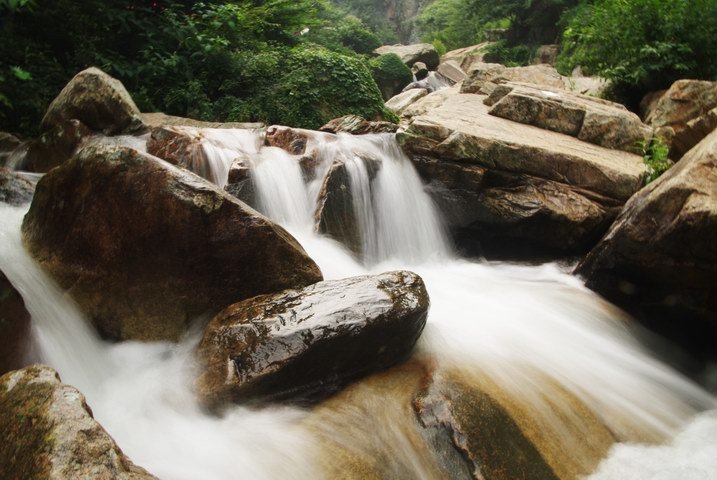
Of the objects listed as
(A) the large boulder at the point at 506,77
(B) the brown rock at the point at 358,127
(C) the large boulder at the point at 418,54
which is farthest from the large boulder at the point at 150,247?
(C) the large boulder at the point at 418,54

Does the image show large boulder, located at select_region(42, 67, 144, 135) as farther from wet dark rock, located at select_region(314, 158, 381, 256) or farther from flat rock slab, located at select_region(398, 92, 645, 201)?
flat rock slab, located at select_region(398, 92, 645, 201)

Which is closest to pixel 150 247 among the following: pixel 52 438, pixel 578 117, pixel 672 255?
pixel 52 438

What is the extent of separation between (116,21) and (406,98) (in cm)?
778

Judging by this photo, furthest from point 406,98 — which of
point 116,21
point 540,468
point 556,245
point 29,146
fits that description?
point 540,468

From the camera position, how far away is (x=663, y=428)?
3168 millimetres

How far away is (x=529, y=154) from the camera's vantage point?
18.2ft

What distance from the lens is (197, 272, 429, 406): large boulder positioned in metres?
2.83

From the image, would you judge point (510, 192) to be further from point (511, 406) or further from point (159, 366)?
point (159, 366)

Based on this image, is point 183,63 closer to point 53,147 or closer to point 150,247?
point 53,147

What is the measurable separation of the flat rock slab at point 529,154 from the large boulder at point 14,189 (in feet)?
13.9

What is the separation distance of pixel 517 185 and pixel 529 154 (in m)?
0.41

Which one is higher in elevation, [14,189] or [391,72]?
[391,72]

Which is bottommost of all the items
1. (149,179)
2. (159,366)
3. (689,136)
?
(159,366)

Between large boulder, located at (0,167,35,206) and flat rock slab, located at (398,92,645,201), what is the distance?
424 cm
